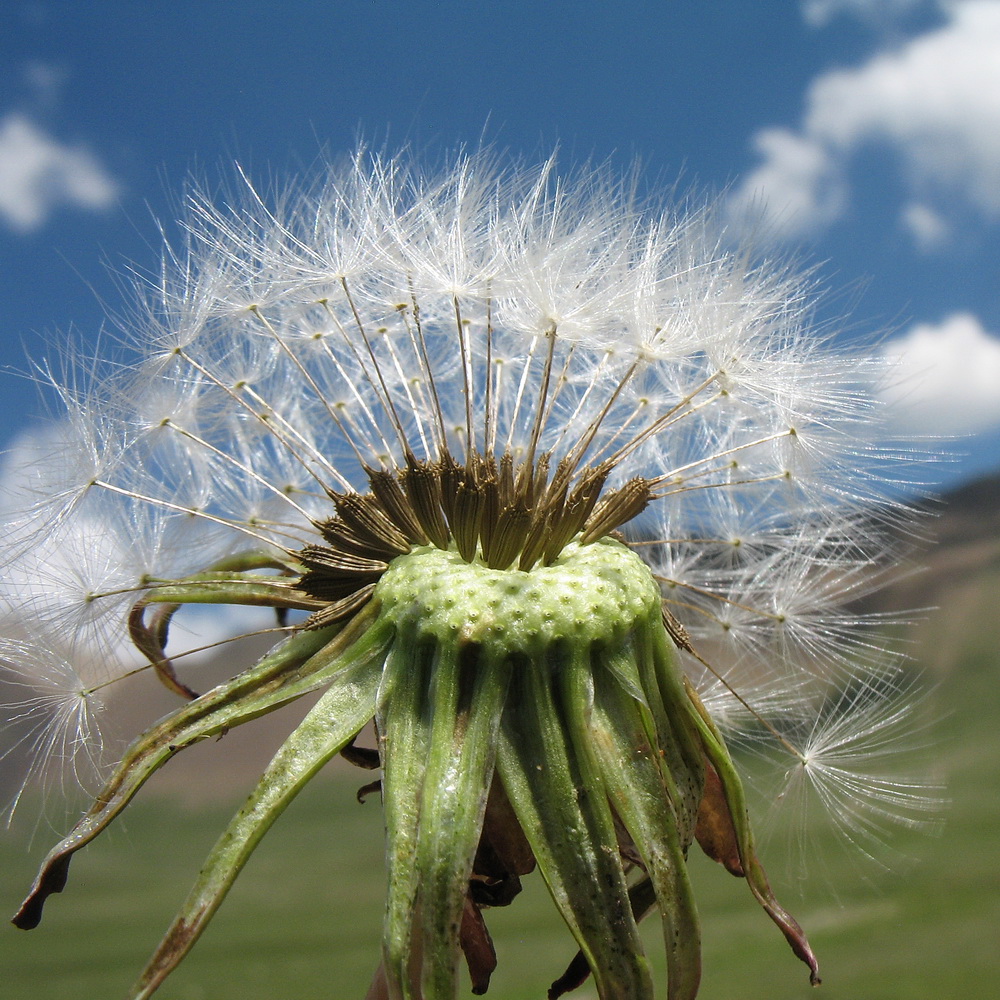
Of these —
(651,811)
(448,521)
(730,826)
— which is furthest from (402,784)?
(730,826)

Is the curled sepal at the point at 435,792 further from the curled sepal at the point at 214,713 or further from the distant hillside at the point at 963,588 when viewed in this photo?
the distant hillside at the point at 963,588

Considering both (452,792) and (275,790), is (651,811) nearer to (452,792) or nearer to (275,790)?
(452,792)

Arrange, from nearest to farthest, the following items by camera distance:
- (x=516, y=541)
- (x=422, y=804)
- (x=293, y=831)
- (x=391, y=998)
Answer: (x=391, y=998) → (x=422, y=804) → (x=516, y=541) → (x=293, y=831)

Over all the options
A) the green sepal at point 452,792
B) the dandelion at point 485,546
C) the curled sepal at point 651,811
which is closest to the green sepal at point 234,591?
the dandelion at point 485,546

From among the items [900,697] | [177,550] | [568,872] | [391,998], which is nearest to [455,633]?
[568,872]

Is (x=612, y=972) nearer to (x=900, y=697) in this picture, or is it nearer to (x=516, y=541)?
(x=516, y=541)
